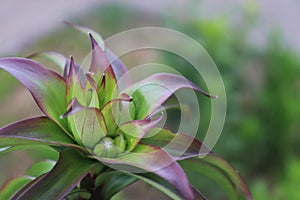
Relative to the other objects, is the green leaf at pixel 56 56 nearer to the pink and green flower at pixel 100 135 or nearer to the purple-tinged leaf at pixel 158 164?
the pink and green flower at pixel 100 135

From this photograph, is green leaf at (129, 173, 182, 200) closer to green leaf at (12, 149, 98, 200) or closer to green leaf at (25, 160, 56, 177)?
green leaf at (12, 149, 98, 200)

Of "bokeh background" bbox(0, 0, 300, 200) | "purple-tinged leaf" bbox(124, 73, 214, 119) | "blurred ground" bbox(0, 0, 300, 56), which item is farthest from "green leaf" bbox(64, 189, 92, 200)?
"blurred ground" bbox(0, 0, 300, 56)

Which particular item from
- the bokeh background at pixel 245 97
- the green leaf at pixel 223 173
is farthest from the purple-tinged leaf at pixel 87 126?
the bokeh background at pixel 245 97

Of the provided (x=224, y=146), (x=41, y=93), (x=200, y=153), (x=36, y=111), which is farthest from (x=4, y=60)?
(x=36, y=111)

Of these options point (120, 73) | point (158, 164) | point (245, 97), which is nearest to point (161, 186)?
point (158, 164)

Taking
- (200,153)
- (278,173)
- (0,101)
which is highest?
(200,153)

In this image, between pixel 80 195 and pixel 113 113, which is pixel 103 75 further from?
pixel 80 195

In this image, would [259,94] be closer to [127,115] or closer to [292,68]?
[292,68]
